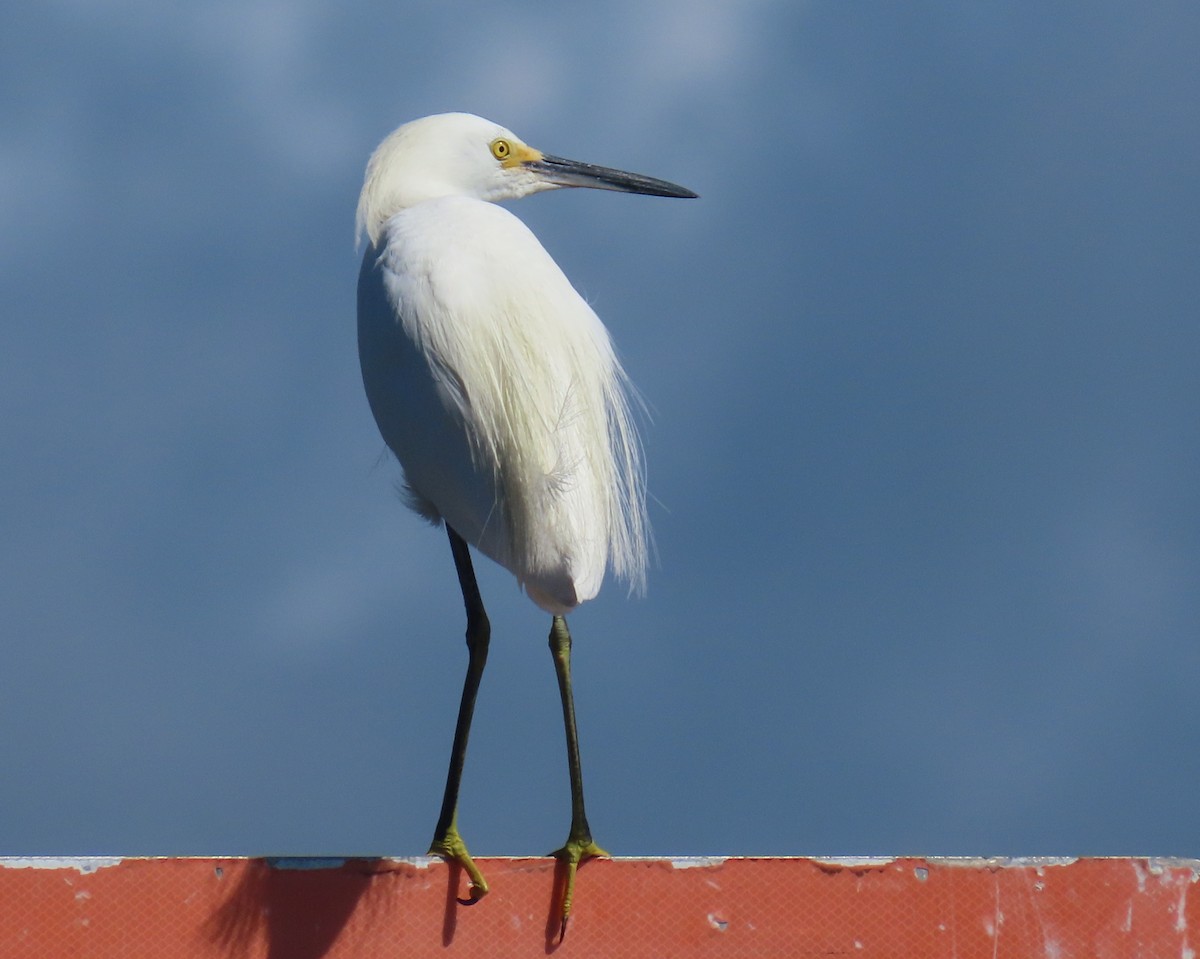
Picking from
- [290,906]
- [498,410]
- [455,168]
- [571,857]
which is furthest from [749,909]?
[455,168]

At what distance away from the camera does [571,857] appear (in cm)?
243

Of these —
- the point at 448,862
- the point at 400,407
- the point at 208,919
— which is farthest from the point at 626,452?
the point at 208,919

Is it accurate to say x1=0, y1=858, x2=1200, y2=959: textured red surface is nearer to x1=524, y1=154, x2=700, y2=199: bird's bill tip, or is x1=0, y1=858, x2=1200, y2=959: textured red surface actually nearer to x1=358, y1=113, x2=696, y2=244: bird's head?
x1=358, y1=113, x2=696, y2=244: bird's head

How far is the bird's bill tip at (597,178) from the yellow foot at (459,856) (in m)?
1.96

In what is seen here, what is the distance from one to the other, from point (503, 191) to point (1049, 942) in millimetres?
2362

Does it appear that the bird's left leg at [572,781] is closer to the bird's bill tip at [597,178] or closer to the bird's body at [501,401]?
the bird's body at [501,401]

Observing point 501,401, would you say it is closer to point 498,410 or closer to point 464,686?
point 498,410

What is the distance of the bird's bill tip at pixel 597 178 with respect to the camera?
3.94 metres

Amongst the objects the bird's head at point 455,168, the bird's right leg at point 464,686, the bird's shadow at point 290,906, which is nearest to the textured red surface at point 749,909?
the bird's shadow at point 290,906

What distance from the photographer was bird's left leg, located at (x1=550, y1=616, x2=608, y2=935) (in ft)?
7.76

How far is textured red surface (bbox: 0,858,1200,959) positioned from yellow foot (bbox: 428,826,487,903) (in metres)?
0.02

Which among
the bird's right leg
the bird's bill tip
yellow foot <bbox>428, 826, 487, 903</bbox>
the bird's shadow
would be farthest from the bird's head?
the bird's shadow

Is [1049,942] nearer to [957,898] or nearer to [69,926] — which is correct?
[957,898]

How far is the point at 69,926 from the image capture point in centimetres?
221
